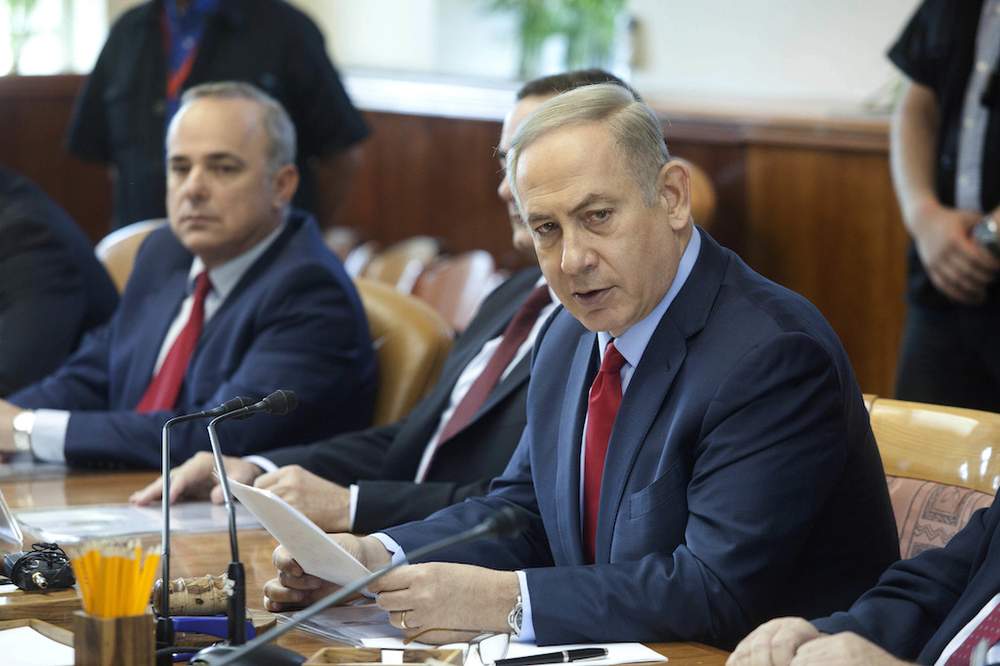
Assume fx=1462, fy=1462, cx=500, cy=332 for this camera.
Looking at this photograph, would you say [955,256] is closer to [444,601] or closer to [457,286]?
[444,601]

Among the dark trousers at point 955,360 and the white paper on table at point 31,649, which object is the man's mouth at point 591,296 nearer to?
the white paper on table at point 31,649

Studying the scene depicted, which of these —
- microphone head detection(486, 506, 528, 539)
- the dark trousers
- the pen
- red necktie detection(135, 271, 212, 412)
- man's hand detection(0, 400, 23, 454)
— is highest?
microphone head detection(486, 506, 528, 539)

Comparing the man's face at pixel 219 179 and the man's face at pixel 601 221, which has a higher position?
the man's face at pixel 601 221

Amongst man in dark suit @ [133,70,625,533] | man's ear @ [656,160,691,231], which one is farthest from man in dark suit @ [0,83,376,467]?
man's ear @ [656,160,691,231]

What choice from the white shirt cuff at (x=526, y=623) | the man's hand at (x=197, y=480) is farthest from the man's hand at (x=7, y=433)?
the white shirt cuff at (x=526, y=623)

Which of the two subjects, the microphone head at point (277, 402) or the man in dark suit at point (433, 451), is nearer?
the microphone head at point (277, 402)

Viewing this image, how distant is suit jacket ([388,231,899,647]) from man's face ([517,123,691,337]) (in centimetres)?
6

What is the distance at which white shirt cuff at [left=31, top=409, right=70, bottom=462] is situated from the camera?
124 inches

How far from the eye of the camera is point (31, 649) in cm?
170

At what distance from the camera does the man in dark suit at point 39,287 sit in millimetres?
3867

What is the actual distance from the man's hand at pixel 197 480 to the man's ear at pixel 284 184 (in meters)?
0.93

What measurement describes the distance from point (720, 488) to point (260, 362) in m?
1.57

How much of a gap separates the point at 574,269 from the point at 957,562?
2.07ft

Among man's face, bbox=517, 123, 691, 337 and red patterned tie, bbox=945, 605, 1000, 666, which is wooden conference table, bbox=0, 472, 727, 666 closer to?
red patterned tie, bbox=945, 605, 1000, 666
